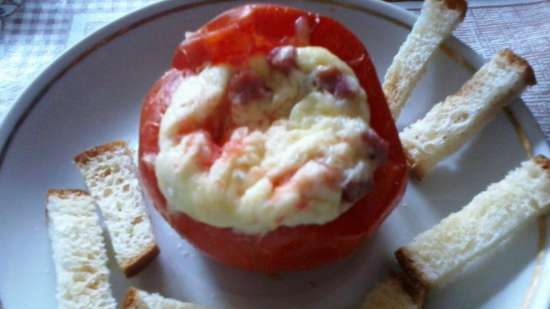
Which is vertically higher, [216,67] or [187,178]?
[216,67]

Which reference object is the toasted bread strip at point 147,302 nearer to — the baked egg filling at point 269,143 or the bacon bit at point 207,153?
the baked egg filling at point 269,143

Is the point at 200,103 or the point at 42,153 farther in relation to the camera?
the point at 42,153

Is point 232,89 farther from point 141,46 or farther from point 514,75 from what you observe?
point 514,75

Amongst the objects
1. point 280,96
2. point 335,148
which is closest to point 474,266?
point 335,148

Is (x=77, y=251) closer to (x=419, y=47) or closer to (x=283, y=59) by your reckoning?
(x=283, y=59)

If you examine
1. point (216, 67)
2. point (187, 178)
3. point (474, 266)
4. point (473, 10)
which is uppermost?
point (216, 67)

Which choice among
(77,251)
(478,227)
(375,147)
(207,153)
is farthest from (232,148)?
(478,227)

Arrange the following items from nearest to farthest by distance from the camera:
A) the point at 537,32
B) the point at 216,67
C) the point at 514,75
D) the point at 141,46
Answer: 1. the point at 216,67
2. the point at 514,75
3. the point at 141,46
4. the point at 537,32
